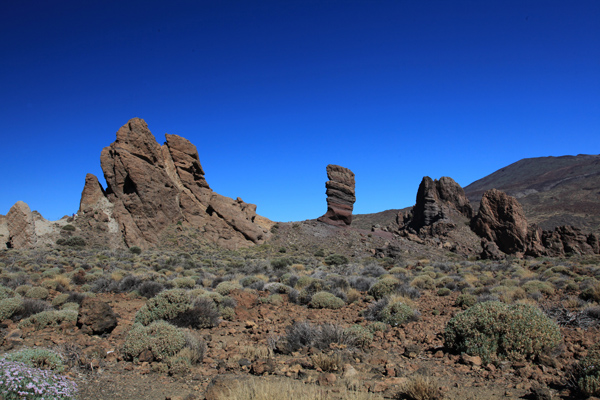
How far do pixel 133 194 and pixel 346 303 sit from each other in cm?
2592

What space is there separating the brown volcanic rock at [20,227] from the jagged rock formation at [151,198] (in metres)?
4.14

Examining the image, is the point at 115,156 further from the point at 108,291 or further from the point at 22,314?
the point at 22,314

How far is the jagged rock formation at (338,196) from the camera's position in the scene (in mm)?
46625

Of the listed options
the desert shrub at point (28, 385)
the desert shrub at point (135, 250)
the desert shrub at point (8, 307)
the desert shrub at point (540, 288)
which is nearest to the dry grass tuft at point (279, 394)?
the desert shrub at point (28, 385)

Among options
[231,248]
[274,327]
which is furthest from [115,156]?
[274,327]

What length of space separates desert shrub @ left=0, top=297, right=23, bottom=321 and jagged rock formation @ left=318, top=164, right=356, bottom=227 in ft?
129

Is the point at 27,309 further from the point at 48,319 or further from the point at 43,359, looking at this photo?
the point at 43,359

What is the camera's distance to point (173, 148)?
3778cm

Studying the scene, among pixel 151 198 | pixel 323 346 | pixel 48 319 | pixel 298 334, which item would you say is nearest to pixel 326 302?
pixel 298 334

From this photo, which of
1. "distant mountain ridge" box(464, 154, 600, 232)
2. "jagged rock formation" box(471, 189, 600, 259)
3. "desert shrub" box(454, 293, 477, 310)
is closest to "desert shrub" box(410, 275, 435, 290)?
"desert shrub" box(454, 293, 477, 310)

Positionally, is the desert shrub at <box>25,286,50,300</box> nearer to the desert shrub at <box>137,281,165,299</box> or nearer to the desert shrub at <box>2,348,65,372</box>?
the desert shrub at <box>137,281,165,299</box>

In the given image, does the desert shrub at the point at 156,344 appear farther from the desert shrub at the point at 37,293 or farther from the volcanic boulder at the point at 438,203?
the volcanic boulder at the point at 438,203

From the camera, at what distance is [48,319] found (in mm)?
8055

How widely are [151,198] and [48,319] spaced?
2537cm
